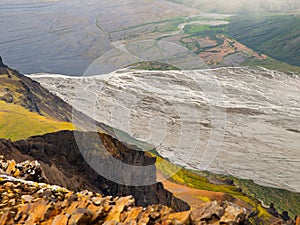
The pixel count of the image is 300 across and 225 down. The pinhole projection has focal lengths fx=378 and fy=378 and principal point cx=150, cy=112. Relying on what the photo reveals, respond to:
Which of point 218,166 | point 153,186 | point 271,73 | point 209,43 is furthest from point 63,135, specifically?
point 209,43

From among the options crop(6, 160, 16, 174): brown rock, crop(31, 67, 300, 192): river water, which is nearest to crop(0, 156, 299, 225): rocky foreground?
crop(6, 160, 16, 174): brown rock

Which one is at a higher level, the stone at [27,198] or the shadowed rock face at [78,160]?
the stone at [27,198]

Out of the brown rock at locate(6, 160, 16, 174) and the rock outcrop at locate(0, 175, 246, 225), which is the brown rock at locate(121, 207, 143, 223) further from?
the brown rock at locate(6, 160, 16, 174)

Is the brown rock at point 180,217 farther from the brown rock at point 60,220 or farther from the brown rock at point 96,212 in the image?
the brown rock at point 60,220

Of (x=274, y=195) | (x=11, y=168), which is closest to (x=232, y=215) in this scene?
(x=11, y=168)

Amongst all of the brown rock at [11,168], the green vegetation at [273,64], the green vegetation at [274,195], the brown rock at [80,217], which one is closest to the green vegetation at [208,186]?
the green vegetation at [274,195]

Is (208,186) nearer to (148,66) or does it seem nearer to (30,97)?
(30,97)
